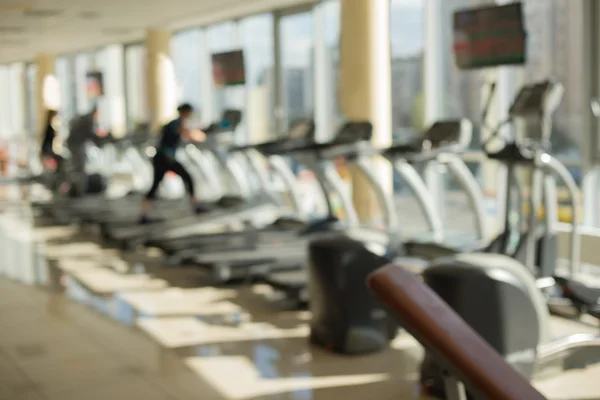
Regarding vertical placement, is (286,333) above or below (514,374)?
below

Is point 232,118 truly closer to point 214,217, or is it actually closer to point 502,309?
point 214,217

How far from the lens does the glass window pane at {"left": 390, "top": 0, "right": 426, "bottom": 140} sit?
30.1ft

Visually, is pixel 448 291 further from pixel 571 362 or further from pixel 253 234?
pixel 253 234

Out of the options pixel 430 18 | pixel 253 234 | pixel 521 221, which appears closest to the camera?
pixel 521 221

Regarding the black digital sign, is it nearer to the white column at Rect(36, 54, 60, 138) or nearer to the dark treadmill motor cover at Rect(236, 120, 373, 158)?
the dark treadmill motor cover at Rect(236, 120, 373, 158)

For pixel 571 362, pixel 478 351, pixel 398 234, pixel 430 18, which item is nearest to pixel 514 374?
pixel 478 351

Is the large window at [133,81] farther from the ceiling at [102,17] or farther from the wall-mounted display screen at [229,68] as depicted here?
the wall-mounted display screen at [229,68]

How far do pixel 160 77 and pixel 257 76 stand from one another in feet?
6.63

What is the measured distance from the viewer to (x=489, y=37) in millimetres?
5207

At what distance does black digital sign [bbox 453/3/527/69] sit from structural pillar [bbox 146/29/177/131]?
28.0 feet

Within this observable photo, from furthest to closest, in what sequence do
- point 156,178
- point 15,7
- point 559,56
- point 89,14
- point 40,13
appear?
point 89,14 → point 40,13 → point 15,7 → point 156,178 → point 559,56

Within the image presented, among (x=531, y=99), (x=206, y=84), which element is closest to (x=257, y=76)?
(x=206, y=84)

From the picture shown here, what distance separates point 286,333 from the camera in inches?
188

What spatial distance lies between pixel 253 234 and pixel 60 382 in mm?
3487
